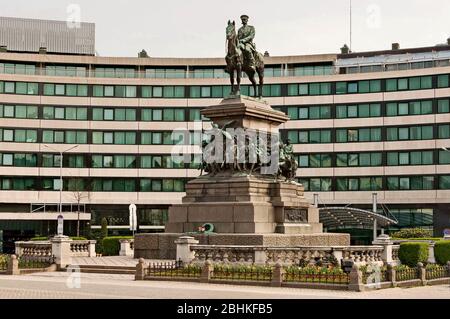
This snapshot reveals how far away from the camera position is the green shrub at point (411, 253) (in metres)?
41.0

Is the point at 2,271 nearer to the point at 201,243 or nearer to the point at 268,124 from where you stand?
the point at 201,243

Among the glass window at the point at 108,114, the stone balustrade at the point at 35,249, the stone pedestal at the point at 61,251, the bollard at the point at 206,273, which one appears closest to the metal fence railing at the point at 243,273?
the bollard at the point at 206,273

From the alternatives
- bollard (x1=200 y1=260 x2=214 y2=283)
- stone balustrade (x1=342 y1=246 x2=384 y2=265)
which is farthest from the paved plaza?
stone balustrade (x1=342 y1=246 x2=384 y2=265)

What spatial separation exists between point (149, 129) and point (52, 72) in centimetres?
1395

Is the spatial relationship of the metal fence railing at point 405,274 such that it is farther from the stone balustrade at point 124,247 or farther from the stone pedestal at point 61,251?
the stone balustrade at point 124,247

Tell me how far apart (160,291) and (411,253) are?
712 inches

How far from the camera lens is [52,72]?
337ft

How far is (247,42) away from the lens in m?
41.7

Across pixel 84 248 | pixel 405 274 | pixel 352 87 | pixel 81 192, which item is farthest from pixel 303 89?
pixel 405 274

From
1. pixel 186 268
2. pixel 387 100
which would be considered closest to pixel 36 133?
pixel 387 100

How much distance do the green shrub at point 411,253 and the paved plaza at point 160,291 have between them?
8.73 m
